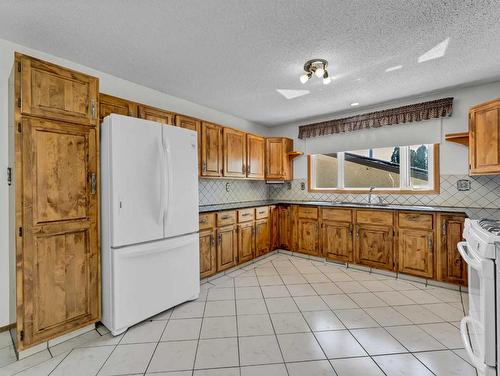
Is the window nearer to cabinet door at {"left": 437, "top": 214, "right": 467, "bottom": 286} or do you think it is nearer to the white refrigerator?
cabinet door at {"left": 437, "top": 214, "right": 467, "bottom": 286}

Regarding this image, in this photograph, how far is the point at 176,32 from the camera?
75.3 inches

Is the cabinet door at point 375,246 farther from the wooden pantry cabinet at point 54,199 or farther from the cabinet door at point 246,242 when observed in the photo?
the wooden pantry cabinet at point 54,199

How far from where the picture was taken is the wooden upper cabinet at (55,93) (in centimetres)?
167

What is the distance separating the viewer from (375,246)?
10.8 ft

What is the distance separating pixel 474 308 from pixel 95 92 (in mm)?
3245

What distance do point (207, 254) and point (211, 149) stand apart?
1.42 meters

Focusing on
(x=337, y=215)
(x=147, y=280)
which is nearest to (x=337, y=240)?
(x=337, y=215)

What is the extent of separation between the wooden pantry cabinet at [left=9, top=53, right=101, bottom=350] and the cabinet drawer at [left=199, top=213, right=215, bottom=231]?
1180 mm

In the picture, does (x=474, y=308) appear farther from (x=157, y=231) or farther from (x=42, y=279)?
(x=42, y=279)

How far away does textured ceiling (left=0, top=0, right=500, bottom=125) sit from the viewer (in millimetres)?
1662

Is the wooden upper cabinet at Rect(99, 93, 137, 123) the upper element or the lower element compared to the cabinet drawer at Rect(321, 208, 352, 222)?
upper

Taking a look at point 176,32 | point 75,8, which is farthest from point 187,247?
point 75,8

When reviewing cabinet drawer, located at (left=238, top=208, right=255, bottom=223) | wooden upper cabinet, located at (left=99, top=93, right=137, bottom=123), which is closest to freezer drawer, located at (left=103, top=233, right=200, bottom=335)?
cabinet drawer, located at (left=238, top=208, right=255, bottom=223)

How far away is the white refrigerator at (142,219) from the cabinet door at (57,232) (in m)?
0.11
